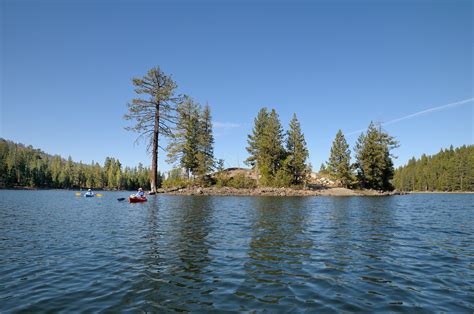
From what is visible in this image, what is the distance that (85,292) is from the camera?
7.96 meters

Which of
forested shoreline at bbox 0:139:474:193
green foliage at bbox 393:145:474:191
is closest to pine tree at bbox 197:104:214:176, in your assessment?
forested shoreline at bbox 0:139:474:193

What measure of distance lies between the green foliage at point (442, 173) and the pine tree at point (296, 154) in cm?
10190

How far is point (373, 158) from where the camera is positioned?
7281cm

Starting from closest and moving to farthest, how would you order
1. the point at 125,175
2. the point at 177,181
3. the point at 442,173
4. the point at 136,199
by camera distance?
the point at 136,199
the point at 177,181
the point at 442,173
the point at 125,175

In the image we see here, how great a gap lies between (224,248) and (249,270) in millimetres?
3306

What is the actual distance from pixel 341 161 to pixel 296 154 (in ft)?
38.7

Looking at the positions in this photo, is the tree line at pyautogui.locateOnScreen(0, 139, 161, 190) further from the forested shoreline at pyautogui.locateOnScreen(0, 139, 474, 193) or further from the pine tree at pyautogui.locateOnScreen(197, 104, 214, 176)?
the pine tree at pyautogui.locateOnScreen(197, 104, 214, 176)

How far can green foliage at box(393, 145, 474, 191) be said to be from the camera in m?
129

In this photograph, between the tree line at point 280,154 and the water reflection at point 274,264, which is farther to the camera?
the tree line at point 280,154

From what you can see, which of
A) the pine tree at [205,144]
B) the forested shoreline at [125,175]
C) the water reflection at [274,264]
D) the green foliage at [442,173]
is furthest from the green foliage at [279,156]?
the green foliage at [442,173]

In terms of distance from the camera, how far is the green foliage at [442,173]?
129m

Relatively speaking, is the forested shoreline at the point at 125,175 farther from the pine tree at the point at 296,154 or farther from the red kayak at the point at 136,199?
the red kayak at the point at 136,199

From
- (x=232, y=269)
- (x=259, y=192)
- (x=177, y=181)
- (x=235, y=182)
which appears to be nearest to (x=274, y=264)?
(x=232, y=269)

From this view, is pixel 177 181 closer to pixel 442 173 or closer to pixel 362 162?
pixel 362 162
